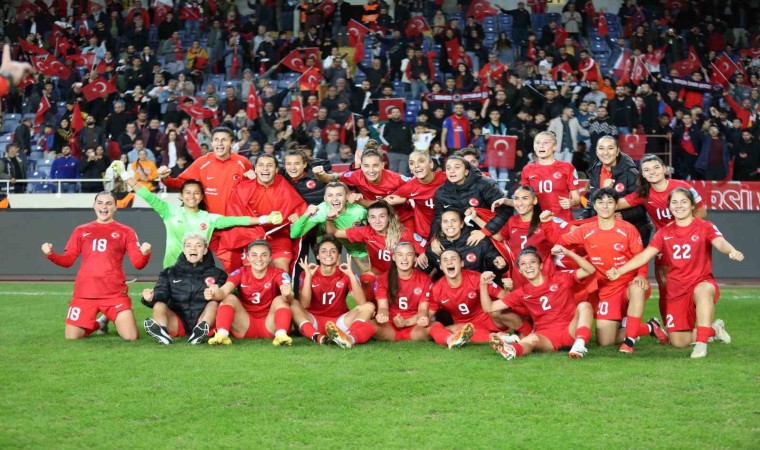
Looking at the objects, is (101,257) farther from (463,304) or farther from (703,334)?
(703,334)

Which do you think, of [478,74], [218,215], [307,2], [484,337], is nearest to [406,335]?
[484,337]

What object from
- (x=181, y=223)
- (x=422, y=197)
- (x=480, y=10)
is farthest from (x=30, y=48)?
(x=422, y=197)

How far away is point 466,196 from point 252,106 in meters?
9.99

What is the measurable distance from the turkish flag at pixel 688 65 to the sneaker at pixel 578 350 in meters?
14.3

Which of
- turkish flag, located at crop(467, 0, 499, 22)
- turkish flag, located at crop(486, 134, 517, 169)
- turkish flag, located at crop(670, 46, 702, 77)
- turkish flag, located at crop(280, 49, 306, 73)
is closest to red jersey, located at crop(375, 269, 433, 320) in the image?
turkish flag, located at crop(486, 134, 517, 169)

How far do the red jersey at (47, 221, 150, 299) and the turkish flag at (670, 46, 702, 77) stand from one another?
48.6ft

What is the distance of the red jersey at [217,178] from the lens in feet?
32.0

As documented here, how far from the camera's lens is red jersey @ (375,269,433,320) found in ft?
28.9

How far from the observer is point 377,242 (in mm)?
9289

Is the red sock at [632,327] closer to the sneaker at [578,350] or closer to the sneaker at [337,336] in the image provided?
the sneaker at [578,350]

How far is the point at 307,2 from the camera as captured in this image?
22984 mm

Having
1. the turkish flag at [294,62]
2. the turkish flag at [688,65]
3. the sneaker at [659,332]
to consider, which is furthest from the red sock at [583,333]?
the turkish flag at [688,65]

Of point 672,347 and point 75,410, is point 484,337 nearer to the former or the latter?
point 672,347

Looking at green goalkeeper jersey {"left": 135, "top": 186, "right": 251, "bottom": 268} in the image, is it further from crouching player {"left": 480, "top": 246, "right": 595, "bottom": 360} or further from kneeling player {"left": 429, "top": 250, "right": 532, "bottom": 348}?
crouching player {"left": 480, "top": 246, "right": 595, "bottom": 360}
